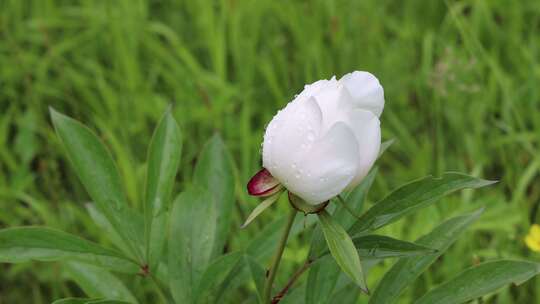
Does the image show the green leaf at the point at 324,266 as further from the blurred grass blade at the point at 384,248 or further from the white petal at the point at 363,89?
the white petal at the point at 363,89

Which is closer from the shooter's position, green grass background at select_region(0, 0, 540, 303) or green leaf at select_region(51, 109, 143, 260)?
green leaf at select_region(51, 109, 143, 260)

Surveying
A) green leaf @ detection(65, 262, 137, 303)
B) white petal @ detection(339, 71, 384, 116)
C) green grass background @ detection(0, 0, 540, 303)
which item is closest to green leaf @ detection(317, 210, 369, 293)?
white petal @ detection(339, 71, 384, 116)

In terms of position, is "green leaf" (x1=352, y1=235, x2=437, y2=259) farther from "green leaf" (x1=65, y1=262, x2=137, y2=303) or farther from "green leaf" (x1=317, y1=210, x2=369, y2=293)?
"green leaf" (x1=65, y1=262, x2=137, y2=303)

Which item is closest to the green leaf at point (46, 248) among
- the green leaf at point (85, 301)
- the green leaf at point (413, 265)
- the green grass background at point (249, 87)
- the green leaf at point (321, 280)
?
the green leaf at point (85, 301)

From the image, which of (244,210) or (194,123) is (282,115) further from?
(194,123)

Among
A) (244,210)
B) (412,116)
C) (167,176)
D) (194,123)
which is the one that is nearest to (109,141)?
(194,123)

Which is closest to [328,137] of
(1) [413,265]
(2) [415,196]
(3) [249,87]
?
(2) [415,196]

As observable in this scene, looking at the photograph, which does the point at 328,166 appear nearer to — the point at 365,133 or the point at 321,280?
the point at 365,133

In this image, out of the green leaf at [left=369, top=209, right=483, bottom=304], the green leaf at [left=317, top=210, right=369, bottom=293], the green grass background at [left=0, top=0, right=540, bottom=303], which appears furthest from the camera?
the green grass background at [left=0, top=0, right=540, bottom=303]
